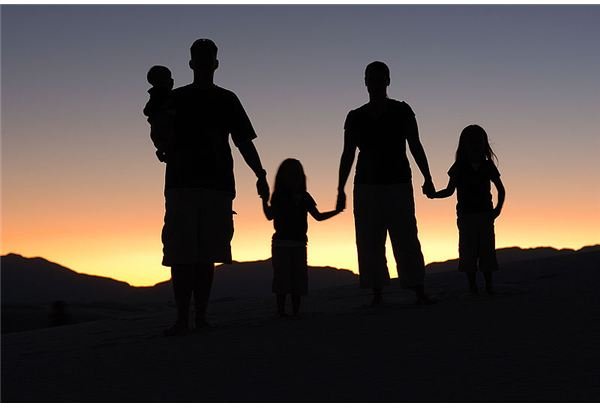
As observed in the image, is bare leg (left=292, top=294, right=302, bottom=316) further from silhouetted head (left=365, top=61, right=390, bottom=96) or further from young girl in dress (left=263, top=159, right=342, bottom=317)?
silhouetted head (left=365, top=61, right=390, bottom=96)

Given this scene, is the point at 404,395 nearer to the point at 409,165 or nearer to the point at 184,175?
the point at 184,175

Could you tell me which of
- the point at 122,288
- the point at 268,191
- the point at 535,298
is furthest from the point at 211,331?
the point at 122,288

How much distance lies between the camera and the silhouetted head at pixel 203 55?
21.0 feet

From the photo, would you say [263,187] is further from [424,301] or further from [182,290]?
[424,301]

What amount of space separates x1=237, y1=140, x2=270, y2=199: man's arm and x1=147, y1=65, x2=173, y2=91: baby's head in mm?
759

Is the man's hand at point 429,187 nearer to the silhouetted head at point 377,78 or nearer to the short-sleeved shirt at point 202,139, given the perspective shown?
the silhouetted head at point 377,78

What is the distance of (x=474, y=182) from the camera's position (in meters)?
8.15

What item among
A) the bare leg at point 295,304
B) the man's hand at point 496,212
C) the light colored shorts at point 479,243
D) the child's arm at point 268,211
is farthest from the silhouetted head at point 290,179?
the man's hand at point 496,212

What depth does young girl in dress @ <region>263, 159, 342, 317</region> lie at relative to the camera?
7379 millimetres

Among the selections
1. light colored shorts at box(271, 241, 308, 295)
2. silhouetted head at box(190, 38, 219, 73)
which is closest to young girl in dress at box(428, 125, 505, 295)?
light colored shorts at box(271, 241, 308, 295)

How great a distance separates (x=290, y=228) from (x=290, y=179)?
437 millimetres

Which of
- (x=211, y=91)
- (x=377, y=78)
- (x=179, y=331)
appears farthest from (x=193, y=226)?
(x=377, y=78)

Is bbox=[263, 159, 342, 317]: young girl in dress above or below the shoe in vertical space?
above

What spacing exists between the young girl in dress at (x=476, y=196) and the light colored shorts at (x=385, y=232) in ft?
2.84
